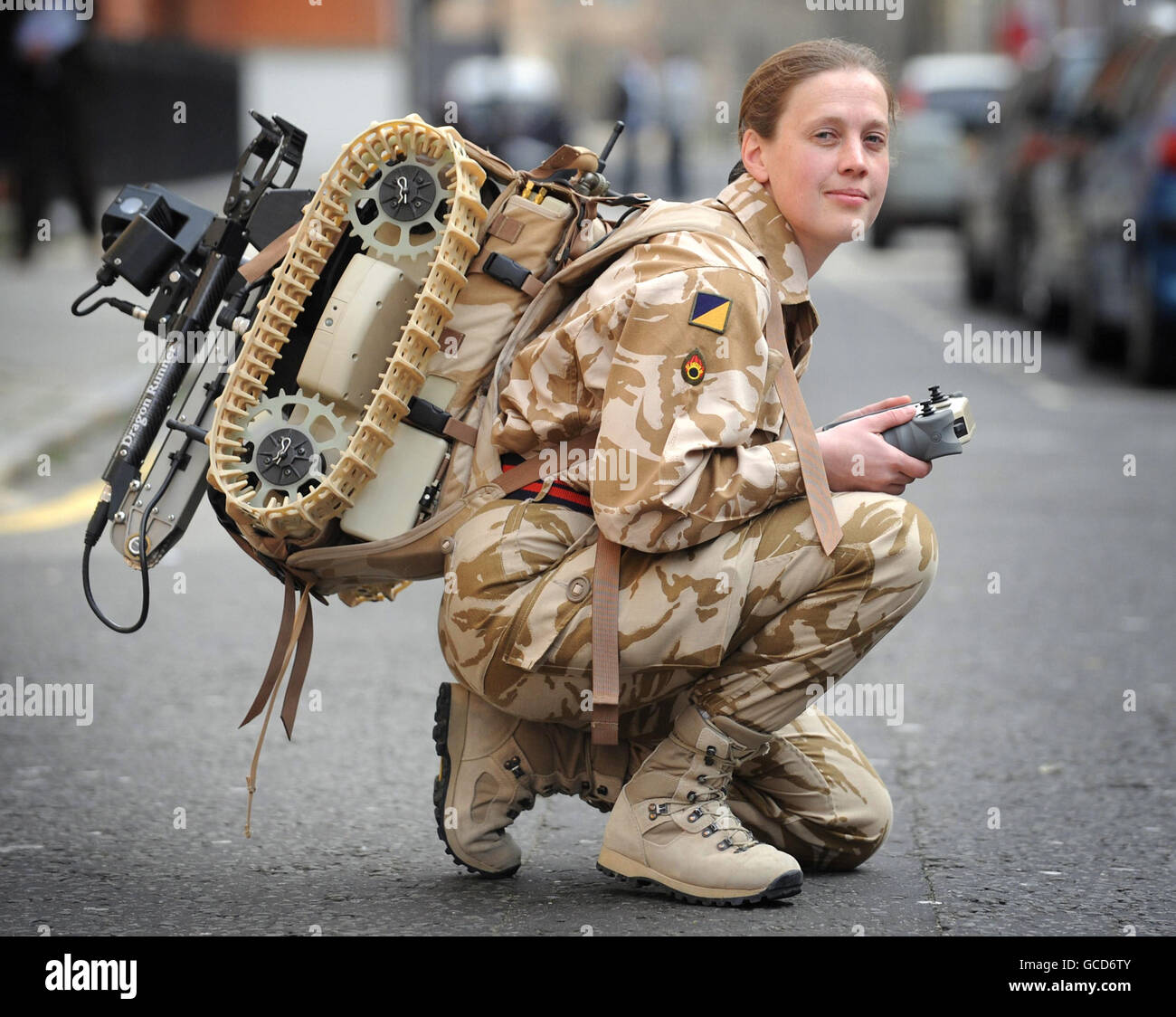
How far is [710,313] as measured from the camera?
3.15 m

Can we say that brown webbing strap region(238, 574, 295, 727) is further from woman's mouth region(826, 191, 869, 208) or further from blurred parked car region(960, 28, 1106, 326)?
blurred parked car region(960, 28, 1106, 326)

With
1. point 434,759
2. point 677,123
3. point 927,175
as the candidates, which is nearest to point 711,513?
point 434,759

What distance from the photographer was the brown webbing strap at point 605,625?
3.26 meters

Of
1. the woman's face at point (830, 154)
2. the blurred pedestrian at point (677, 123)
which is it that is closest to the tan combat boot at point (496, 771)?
the woman's face at point (830, 154)

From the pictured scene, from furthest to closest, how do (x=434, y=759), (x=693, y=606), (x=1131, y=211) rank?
1. (x=1131, y=211)
2. (x=434, y=759)
3. (x=693, y=606)

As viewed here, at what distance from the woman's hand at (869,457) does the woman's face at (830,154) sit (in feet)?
1.09

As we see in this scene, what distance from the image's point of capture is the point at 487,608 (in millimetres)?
3326

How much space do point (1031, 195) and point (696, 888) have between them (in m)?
11.1

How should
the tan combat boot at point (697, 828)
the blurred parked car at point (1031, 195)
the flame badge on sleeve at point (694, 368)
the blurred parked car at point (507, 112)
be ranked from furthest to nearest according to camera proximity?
1. the blurred parked car at point (507, 112)
2. the blurred parked car at point (1031, 195)
3. the tan combat boot at point (697, 828)
4. the flame badge on sleeve at point (694, 368)

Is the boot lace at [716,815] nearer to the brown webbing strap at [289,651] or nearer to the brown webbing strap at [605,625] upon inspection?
the brown webbing strap at [605,625]

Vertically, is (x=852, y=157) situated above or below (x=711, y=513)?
above

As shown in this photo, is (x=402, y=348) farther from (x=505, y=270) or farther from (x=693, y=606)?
(x=693, y=606)
